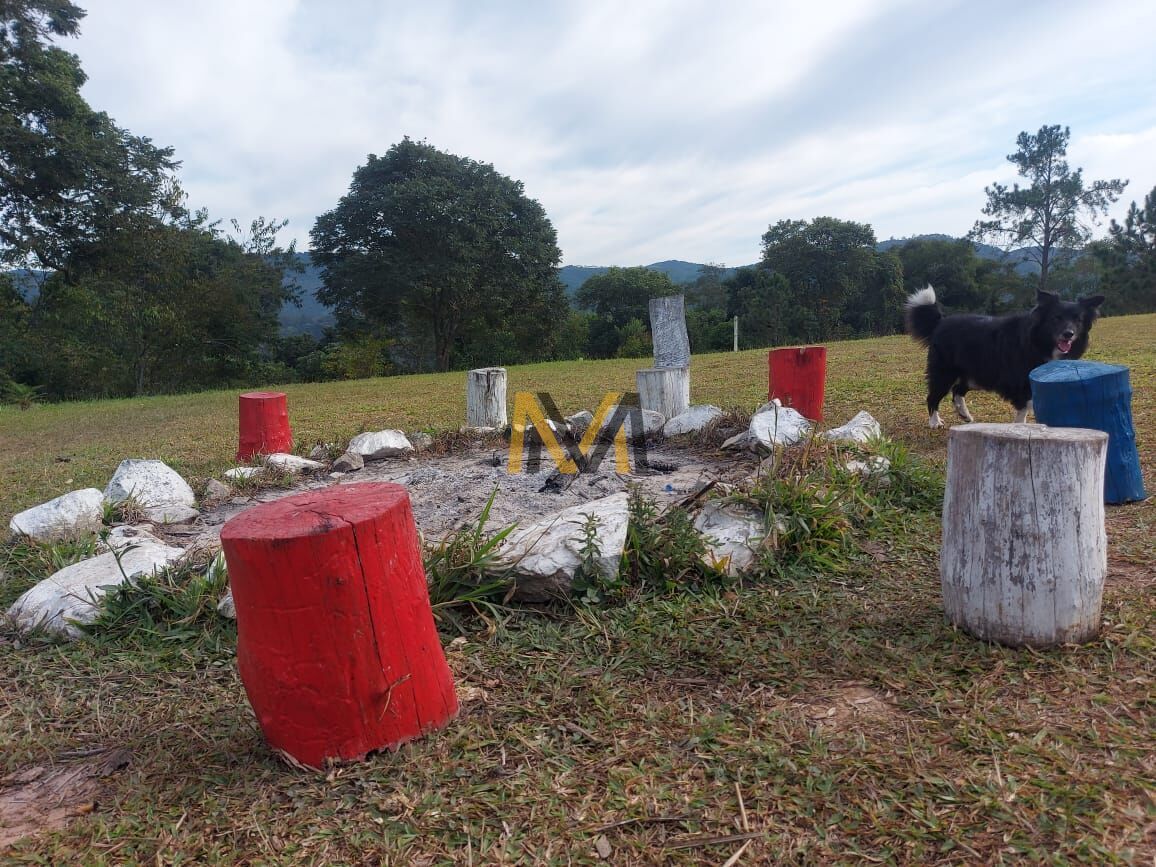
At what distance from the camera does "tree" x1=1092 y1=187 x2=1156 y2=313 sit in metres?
32.2

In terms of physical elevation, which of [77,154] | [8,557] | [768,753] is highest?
[77,154]

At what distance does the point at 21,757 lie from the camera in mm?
1910

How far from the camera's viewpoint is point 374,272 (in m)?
23.2

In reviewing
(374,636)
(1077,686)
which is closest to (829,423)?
(1077,686)

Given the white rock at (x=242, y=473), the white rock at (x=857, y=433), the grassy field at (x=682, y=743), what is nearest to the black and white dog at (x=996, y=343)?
the white rock at (x=857, y=433)

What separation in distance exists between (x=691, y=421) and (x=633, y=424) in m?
0.44

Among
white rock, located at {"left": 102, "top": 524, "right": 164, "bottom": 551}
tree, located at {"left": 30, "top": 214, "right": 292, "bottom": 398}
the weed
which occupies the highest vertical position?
tree, located at {"left": 30, "top": 214, "right": 292, "bottom": 398}

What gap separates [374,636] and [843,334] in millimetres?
34432

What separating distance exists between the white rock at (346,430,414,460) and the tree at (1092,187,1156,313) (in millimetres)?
37331

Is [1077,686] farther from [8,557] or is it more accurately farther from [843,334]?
[843,334]

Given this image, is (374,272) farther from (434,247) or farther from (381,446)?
(381,446)

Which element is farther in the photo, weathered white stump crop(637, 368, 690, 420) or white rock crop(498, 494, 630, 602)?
weathered white stump crop(637, 368, 690, 420)

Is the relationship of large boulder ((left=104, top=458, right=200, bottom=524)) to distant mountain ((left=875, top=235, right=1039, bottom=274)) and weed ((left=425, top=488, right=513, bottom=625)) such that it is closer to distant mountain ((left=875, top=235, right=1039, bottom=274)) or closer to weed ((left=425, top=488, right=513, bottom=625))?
weed ((left=425, top=488, right=513, bottom=625))

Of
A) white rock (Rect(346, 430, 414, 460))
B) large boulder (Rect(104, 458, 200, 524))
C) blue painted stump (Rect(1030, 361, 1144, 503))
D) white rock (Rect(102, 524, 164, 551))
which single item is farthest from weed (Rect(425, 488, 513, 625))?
blue painted stump (Rect(1030, 361, 1144, 503))
